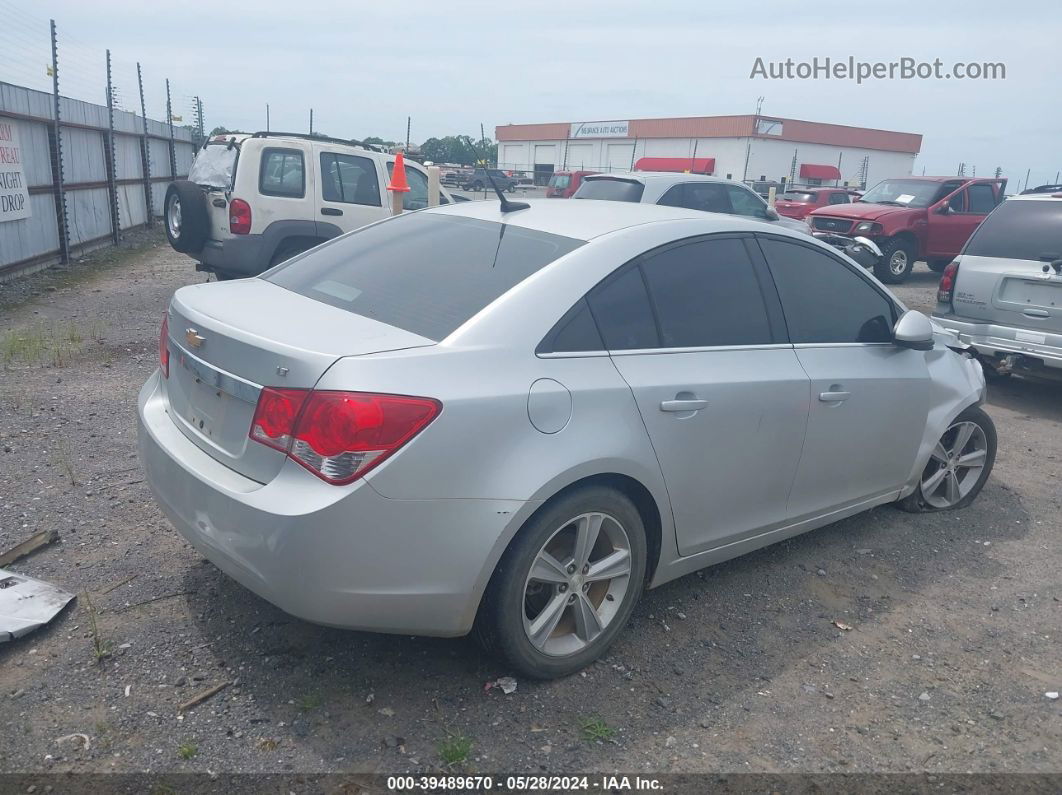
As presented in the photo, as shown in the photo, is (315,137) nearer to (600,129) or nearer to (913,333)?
(913,333)

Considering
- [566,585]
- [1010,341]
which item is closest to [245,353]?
[566,585]

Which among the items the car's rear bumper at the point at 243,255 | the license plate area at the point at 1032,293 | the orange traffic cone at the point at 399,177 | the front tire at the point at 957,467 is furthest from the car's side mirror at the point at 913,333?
the car's rear bumper at the point at 243,255

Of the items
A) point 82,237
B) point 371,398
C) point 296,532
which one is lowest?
point 82,237

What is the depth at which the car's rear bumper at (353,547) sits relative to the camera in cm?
259

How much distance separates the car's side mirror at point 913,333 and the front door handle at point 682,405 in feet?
4.83

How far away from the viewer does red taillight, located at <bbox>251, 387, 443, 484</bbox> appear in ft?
8.48

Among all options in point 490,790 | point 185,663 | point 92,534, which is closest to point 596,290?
point 490,790

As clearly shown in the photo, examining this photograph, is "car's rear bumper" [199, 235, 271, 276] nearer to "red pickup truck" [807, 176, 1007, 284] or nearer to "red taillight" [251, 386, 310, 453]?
"red taillight" [251, 386, 310, 453]

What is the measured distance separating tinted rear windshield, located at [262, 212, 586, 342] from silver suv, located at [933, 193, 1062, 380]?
5352 millimetres

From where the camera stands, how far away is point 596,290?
319cm

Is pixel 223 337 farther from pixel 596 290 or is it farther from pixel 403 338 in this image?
pixel 596 290

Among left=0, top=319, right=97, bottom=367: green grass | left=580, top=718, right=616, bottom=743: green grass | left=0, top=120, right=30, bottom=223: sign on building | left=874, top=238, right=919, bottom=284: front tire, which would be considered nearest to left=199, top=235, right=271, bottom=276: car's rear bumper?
left=0, top=319, right=97, bottom=367: green grass

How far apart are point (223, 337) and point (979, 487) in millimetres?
4321

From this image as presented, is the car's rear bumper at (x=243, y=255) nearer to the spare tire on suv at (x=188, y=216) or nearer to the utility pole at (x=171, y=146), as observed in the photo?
the spare tire on suv at (x=188, y=216)
